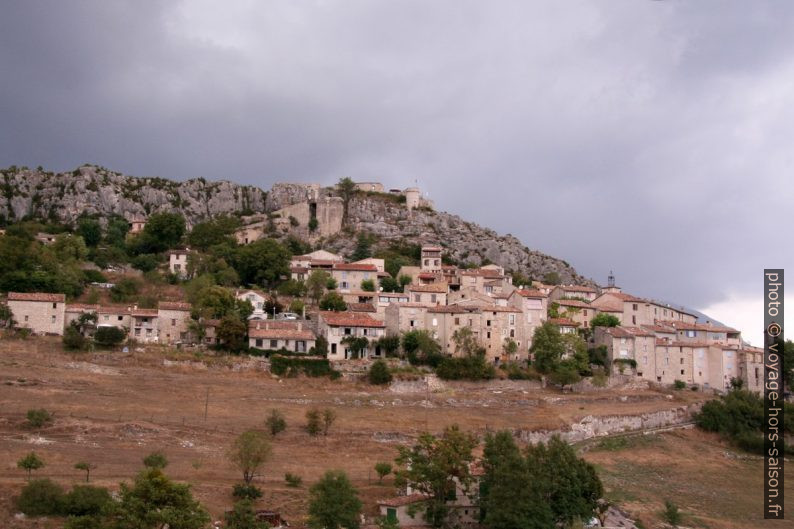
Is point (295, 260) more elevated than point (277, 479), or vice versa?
point (295, 260)

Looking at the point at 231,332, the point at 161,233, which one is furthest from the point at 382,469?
the point at 161,233

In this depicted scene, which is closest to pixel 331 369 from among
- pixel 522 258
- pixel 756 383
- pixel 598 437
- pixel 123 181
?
pixel 598 437

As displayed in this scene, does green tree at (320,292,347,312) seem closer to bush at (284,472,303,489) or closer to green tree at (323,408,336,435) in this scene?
green tree at (323,408,336,435)

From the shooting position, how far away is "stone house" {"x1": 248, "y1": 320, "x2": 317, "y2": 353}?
70.8 m

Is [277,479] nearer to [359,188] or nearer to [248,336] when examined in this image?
[248,336]

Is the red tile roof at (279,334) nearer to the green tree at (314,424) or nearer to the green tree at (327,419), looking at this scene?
the green tree at (327,419)

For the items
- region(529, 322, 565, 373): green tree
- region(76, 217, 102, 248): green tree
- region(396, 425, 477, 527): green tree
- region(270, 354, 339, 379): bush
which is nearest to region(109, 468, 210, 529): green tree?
region(396, 425, 477, 527): green tree

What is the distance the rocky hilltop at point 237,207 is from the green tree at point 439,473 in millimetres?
69231

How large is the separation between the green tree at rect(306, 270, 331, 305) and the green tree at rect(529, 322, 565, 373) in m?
22.2

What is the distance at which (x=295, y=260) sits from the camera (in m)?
98.1

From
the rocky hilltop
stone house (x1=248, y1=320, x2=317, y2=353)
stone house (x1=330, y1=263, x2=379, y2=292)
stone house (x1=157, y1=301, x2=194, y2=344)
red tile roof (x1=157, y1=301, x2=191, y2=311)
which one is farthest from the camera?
the rocky hilltop

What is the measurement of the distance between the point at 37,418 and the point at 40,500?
40.6ft

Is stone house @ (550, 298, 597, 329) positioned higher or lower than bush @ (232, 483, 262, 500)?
higher

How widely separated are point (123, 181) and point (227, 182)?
15063 millimetres
